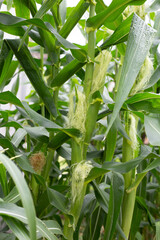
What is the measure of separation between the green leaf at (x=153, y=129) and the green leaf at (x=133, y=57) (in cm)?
12

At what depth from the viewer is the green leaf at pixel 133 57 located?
1.24ft

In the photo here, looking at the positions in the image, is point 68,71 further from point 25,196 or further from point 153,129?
point 25,196

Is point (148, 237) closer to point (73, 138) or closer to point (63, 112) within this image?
point (63, 112)

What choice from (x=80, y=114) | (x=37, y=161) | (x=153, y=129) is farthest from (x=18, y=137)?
(x=153, y=129)

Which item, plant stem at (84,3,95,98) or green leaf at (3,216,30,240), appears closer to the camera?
green leaf at (3,216,30,240)

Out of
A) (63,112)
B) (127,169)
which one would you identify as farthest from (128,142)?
(63,112)

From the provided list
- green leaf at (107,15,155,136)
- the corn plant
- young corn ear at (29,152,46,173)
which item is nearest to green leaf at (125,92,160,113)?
the corn plant

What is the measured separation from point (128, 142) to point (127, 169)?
0.12 m

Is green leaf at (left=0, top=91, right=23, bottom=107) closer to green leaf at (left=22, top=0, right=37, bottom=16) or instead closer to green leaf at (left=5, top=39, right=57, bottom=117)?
green leaf at (left=5, top=39, right=57, bottom=117)

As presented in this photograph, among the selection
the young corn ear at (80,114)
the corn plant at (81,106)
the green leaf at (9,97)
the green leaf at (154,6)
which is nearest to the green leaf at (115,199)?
the corn plant at (81,106)

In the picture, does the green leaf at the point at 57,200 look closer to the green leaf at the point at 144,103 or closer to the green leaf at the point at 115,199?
the green leaf at the point at 115,199

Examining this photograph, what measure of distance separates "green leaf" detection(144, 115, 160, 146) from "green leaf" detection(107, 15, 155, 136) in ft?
0.40

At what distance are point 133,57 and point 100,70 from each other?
5.0 inches

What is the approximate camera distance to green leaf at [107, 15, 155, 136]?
0.38 meters
